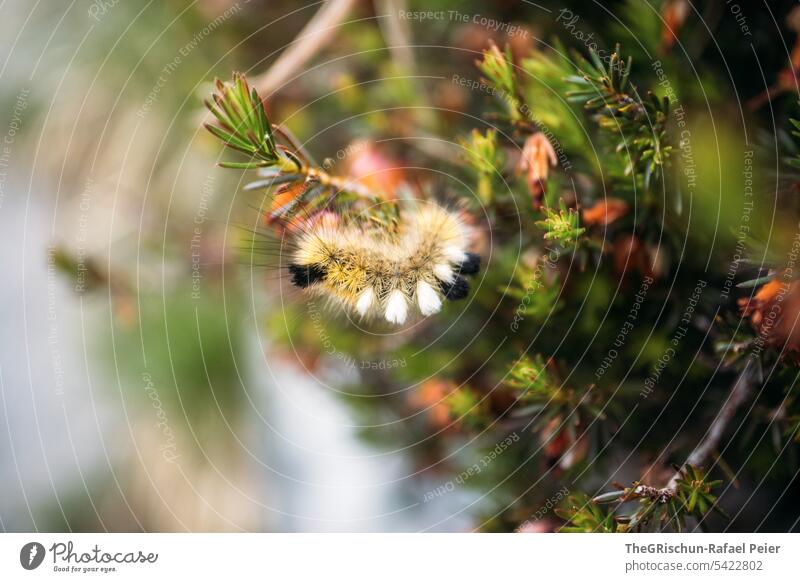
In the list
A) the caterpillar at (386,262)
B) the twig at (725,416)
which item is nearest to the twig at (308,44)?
the caterpillar at (386,262)

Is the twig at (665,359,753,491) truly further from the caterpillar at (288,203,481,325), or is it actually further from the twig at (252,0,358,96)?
the twig at (252,0,358,96)

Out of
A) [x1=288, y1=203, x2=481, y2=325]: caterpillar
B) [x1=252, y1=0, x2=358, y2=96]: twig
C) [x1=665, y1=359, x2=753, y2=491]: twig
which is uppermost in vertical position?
[x1=252, y1=0, x2=358, y2=96]: twig

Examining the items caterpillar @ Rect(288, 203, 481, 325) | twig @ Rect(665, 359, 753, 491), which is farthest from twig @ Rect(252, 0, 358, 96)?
twig @ Rect(665, 359, 753, 491)

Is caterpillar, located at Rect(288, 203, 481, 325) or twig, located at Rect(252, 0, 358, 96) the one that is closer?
caterpillar, located at Rect(288, 203, 481, 325)

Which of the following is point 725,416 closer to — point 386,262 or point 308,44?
point 386,262

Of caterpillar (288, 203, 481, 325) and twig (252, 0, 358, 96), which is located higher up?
twig (252, 0, 358, 96)

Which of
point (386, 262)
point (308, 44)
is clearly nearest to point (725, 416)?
point (386, 262)
